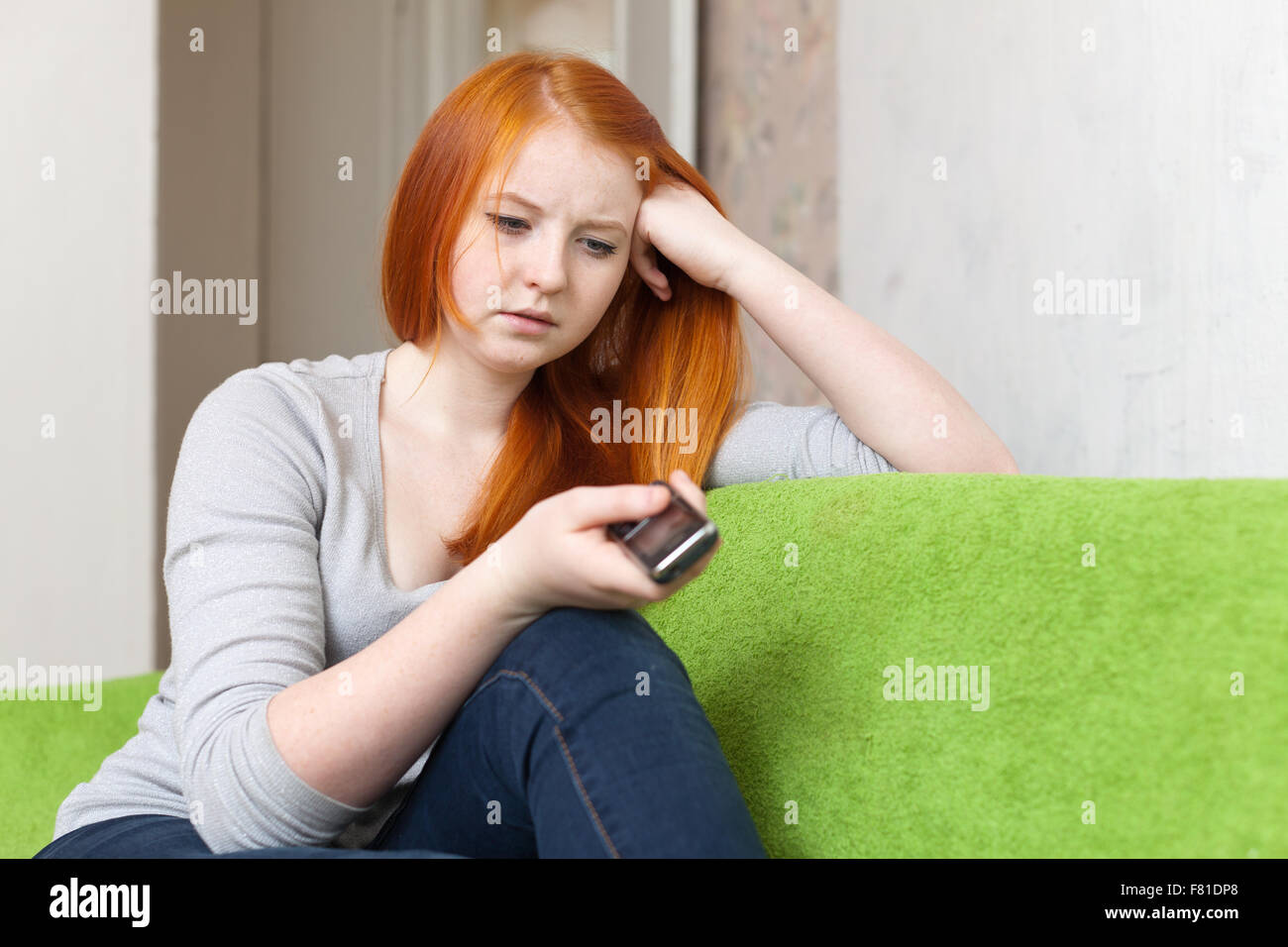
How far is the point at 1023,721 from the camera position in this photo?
2.46 ft

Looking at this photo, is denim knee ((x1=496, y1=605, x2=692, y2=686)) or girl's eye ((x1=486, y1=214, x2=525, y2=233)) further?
girl's eye ((x1=486, y1=214, x2=525, y2=233))

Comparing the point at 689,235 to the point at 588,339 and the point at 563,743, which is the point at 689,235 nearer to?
the point at 588,339

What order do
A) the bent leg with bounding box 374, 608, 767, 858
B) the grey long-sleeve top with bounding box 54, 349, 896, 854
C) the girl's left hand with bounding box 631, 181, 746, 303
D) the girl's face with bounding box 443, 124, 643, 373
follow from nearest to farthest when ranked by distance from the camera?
the bent leg with bounding box 374, 608, 767, 858 → the grey long-sleeve top with bounding box 54, 349, 896, 854 → the girl's face with bounding box 443, 124, 643, 373 → the girl's left hand with bounding box 631, 181, 746, 303

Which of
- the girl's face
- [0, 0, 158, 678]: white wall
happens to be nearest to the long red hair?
the girl's face

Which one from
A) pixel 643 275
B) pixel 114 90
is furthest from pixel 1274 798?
pixel 114 90

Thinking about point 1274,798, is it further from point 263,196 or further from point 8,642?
point 263,196

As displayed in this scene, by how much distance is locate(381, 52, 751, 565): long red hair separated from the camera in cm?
100

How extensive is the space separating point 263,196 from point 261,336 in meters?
0.35

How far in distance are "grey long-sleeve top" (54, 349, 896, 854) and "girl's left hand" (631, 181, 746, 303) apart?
24 centimetres

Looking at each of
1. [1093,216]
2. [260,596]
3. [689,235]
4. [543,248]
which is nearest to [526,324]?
[543,248]

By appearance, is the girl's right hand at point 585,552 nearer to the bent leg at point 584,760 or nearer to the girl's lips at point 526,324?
the bent leg at point 584,760

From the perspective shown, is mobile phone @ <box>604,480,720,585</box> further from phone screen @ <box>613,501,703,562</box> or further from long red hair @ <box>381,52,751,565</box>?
long red hair @ <box>381,52,751,565</box>

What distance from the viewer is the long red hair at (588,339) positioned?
1.00 m
